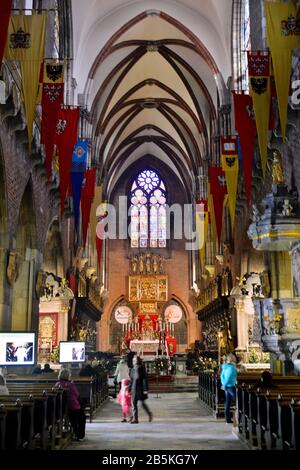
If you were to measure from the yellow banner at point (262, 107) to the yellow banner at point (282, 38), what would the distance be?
5.00 ft

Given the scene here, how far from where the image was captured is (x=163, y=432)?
422 inches

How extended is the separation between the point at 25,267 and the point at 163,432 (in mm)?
8920

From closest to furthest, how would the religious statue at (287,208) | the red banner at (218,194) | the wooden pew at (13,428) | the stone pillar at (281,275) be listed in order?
the wooden pew at (13,428)
the religious statue at (287,208)
the stone pillar at (281,275)
the red banner at (218,194)

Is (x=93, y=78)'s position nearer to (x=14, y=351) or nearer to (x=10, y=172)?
(x=10, y=172)

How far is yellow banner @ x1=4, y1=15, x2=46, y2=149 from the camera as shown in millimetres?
13109

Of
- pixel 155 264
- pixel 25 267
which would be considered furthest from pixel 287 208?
pixel 155 264

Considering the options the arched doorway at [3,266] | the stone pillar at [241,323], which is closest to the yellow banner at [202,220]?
the stone pillar at [241,323]

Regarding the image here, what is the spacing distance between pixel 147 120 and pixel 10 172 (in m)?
25.3

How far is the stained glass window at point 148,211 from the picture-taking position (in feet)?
141

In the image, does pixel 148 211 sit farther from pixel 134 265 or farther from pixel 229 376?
pixel 229 376

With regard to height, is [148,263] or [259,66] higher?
[259,66]

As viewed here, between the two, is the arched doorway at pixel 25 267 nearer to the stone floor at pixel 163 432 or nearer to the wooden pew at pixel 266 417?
the stone floor at pixel 163 432

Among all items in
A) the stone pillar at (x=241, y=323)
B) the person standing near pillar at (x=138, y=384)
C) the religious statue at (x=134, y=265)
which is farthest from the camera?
the religious statue at (x=134, y=265)

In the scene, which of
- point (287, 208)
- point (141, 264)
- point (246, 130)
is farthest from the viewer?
point (141, 264)
